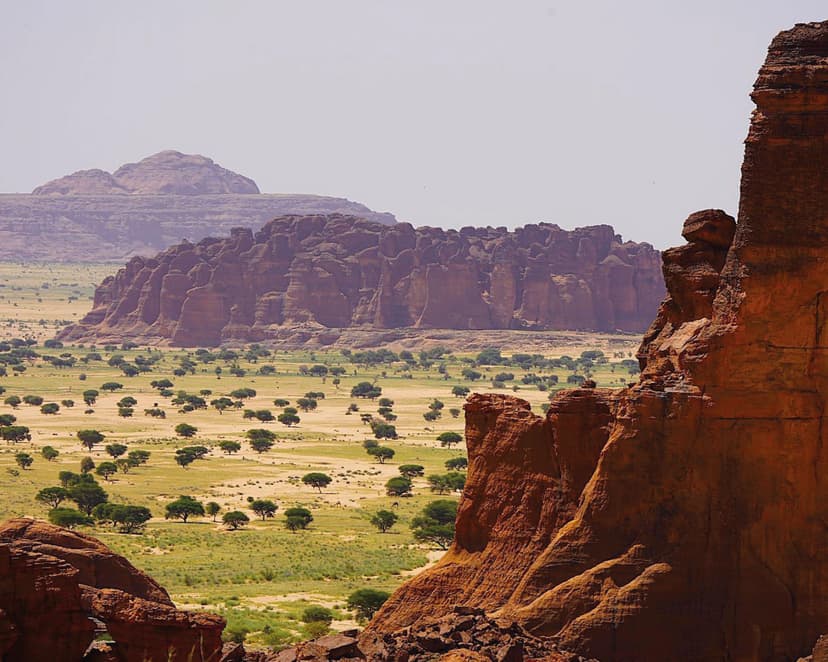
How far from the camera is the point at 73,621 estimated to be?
16.2 metres

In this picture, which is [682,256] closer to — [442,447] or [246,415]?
[442,447]

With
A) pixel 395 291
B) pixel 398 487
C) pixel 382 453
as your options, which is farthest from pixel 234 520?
pixel 395 291

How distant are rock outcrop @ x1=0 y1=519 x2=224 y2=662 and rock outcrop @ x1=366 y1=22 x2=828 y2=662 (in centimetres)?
516

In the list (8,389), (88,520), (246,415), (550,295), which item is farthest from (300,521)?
(550,295)

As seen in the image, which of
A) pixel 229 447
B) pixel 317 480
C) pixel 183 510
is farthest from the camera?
pixel 229 447

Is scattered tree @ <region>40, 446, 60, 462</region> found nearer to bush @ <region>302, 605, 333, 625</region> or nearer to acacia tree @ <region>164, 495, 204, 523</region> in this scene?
acacia tree @ <region>164, 495, 204, 523</region>

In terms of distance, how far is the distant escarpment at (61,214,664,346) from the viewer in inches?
7298

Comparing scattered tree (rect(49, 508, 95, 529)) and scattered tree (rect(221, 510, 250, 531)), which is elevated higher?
scattered tree (rect(49, 508, 95, 529))

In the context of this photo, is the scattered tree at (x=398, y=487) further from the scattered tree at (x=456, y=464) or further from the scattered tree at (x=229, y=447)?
the scattered tree at (x=229, y=447)

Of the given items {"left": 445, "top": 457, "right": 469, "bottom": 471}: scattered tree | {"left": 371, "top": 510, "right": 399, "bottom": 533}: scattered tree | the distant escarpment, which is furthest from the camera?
the distant escarpment

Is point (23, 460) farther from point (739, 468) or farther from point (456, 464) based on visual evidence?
point (739, 468)

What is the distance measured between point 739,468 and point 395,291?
167 m

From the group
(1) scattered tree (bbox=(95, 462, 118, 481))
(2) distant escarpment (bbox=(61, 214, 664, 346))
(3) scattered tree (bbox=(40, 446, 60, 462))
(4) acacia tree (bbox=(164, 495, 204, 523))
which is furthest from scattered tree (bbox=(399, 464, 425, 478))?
(2) distant escarpment (bbox=(61, 214, 664, 346))

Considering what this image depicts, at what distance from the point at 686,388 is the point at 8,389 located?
125 m
